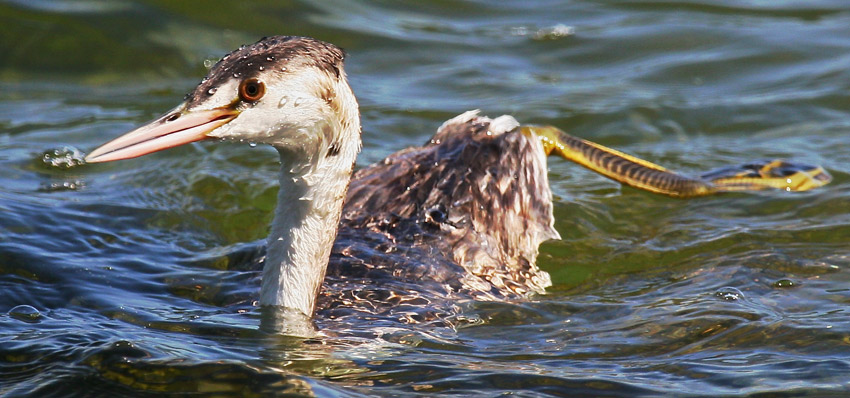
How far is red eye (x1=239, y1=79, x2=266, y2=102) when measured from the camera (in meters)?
4.84

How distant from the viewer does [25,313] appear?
18.5ft

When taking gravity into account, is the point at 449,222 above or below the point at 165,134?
below

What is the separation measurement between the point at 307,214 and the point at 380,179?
1602mm

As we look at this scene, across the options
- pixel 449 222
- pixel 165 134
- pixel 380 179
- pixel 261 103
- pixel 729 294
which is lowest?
pixel 729 294

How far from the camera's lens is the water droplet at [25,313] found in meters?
5.57

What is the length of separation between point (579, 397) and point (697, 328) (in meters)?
1.20

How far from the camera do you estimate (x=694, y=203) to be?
802 cm

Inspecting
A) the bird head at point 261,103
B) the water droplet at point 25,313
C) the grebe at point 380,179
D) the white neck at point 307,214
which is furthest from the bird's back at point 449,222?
the water droplet at point 25,313

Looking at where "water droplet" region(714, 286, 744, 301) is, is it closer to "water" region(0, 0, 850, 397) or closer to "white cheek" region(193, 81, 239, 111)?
"water" region(0, 0, 850, 397)

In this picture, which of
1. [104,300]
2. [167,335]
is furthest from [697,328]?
[104,300]

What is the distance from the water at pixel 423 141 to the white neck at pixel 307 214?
0.80 feet

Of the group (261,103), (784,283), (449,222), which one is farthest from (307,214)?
(784,283)

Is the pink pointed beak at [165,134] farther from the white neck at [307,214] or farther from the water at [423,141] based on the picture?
the water at [423,141]

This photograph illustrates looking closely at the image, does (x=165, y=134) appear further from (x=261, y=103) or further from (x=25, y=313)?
(x=25, y=313)
